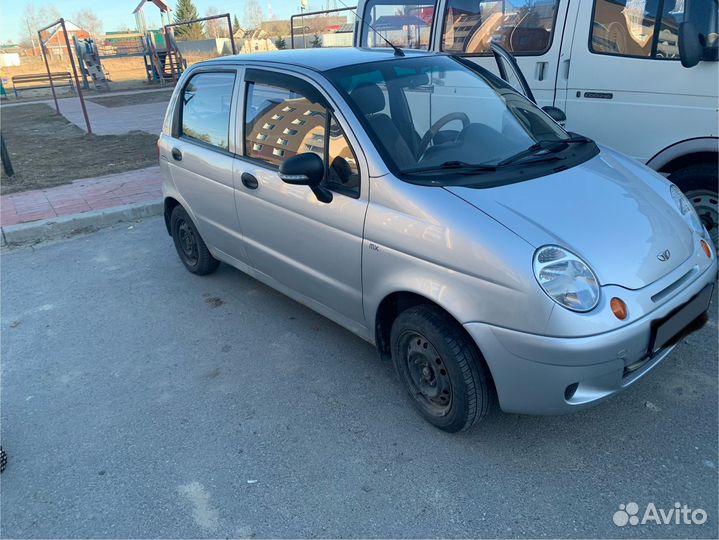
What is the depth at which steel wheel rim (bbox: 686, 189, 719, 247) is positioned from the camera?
154 inches

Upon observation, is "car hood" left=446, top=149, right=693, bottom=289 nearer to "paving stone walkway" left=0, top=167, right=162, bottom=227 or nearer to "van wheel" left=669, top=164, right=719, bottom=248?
"van wheel" left=669, top=164, right=719, bottom=248

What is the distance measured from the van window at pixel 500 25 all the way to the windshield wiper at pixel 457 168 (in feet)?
8.34

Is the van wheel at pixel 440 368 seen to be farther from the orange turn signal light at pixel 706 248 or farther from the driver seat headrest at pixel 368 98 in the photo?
the orange turn signal light at pixel 706 248

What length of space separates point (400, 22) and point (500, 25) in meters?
1.24

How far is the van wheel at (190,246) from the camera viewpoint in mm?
4527

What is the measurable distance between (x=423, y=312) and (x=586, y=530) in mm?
1123

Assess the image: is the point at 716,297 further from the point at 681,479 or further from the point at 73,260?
the point at 73,260

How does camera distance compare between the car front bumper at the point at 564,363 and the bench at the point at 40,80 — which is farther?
the bench at the point at 40,80

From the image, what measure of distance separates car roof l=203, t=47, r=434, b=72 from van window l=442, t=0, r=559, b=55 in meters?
1.70

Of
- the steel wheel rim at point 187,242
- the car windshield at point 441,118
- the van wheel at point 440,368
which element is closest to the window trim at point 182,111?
the steel wheel rim at point 187,242

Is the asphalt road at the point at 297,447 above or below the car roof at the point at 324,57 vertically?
below

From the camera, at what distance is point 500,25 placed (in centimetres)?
496

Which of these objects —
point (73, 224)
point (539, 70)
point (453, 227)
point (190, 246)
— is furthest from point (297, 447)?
point (73, 224)

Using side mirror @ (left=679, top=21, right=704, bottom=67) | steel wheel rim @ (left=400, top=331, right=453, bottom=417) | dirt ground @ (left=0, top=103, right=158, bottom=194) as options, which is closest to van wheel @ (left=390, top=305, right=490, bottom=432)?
steel wheel rim @ (left=400, top=331, right=453, bottom=417)
